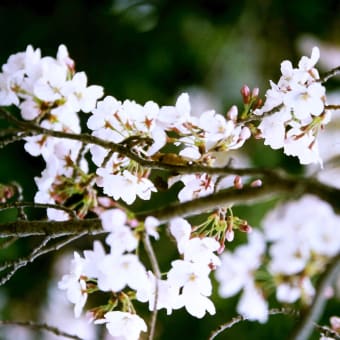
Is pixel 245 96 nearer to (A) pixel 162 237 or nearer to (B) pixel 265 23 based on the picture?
(A) pixel 162 237

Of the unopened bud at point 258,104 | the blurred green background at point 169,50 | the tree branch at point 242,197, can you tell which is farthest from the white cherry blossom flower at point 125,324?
the blurred green background at point 169,50

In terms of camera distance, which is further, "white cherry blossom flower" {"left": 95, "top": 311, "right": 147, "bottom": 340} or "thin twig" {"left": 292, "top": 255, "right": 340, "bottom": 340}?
"white cherry blossom flower" {"left": 95, "top": 311, "right": 147, "bottom": 340}

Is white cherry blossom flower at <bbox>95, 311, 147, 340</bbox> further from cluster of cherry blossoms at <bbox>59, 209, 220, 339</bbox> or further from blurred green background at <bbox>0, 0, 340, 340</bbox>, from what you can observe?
blurred green background at <bbox>0, 0, 340, 340</bbox>

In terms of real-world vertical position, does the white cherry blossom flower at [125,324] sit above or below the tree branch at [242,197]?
below

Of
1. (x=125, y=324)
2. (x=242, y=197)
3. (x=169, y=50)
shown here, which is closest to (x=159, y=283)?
(x=125, y=324)

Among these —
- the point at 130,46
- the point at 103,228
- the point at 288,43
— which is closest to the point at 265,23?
the point at 288,43

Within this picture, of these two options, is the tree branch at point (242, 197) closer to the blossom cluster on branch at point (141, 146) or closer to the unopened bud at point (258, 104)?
the blossom cluster on branch at point (141, 146)

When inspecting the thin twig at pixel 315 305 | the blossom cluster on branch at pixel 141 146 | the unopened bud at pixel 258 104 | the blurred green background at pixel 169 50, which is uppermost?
the blurred green background at pixel 169 50

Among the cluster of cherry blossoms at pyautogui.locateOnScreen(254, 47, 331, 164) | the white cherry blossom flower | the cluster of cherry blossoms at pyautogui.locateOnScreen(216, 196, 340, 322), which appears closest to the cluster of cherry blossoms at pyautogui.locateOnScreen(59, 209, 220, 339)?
the white cherry blossom flower
